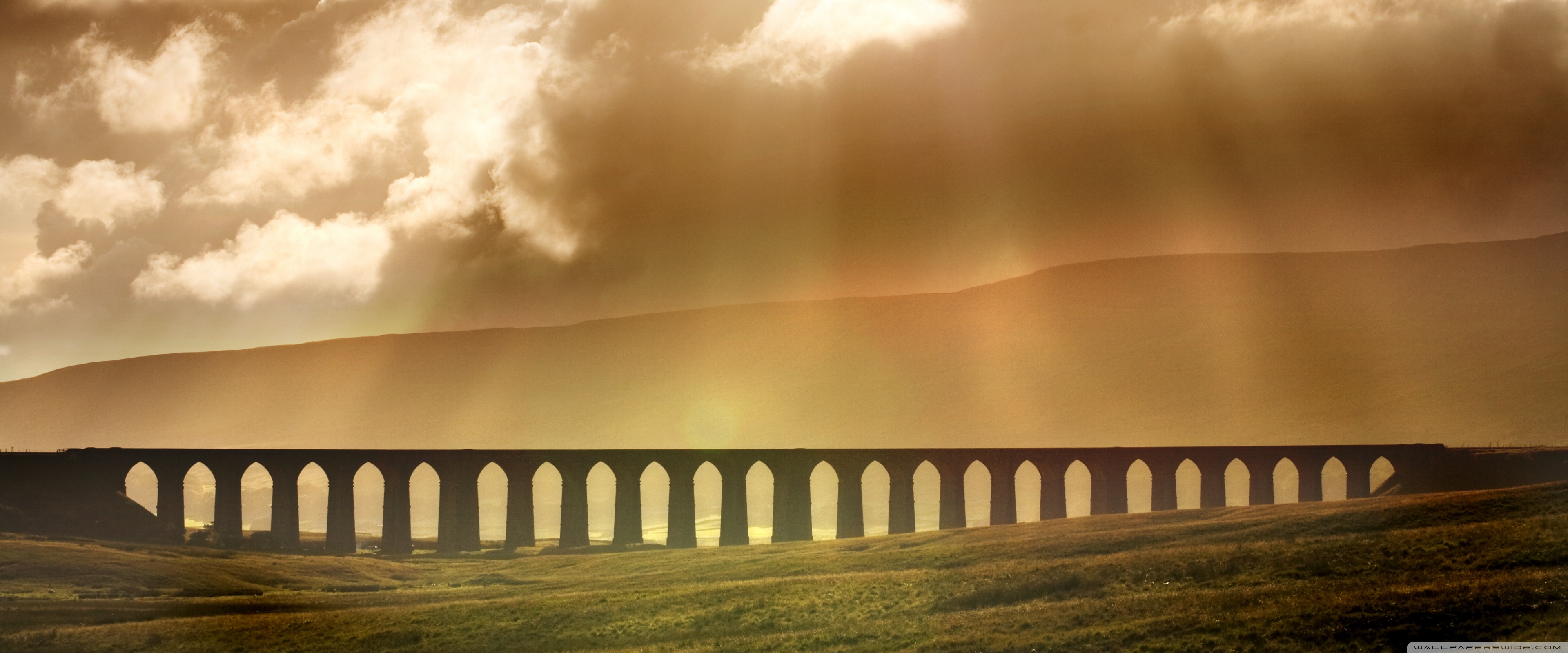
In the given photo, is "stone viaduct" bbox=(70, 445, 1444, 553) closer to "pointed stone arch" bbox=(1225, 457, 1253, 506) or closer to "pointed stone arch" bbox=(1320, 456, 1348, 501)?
"pointed stone arch" bbox=(1225, 457, 1253, 506)

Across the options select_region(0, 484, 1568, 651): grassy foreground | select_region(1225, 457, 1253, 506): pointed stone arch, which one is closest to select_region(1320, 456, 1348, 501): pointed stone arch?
select_region(1225, 457, 1253, 506): pointed stone arch

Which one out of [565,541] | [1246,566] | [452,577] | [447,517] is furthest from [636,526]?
[1246,566]

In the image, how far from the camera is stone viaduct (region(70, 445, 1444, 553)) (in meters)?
85.3

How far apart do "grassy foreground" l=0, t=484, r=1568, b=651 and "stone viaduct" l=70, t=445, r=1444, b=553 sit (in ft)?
61.4

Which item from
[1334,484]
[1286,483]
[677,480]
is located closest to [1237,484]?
[1286,483]

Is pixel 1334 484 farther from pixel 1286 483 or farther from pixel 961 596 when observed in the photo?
pixel 961 596

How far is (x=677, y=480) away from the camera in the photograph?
88750 mm

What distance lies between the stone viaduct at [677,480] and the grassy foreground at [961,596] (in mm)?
18724

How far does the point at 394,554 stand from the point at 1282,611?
65512 mm

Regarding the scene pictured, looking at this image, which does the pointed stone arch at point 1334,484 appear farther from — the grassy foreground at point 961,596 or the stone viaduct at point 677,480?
the grassy foreground at point 961,596

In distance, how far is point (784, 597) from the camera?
44.6 m

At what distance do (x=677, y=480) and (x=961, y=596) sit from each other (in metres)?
49.3

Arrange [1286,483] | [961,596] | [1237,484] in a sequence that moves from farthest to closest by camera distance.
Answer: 1. [1237,484]
2. [1286,483]
3. [961,596]

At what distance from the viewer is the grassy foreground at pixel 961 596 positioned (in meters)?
31.4
